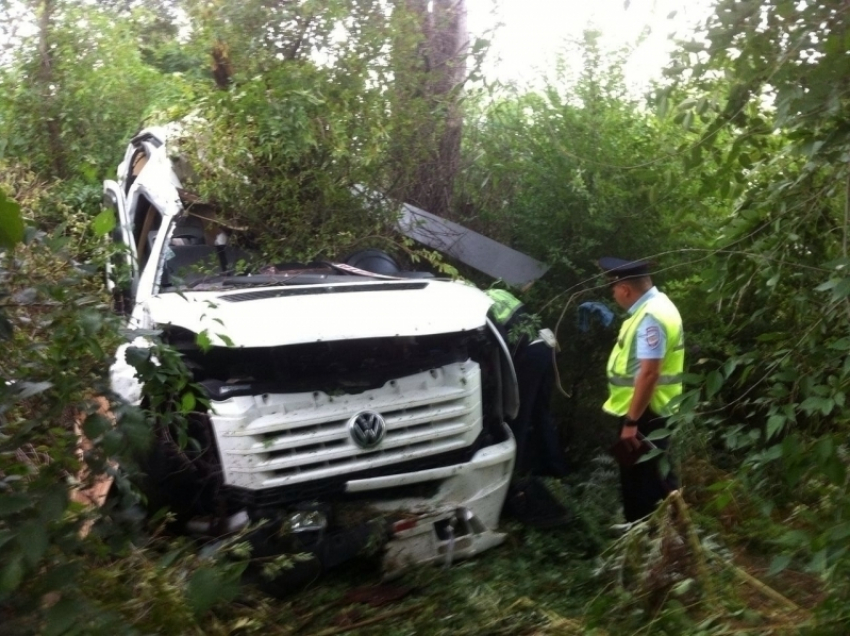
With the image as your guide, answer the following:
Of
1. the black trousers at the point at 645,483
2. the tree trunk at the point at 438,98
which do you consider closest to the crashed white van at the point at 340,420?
the black trousers at the point at 645,483

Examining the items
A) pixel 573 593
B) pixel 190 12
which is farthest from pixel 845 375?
pixel 190 12

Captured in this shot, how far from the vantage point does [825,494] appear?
3994mm

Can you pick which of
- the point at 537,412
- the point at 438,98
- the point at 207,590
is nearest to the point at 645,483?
the point at 537,412

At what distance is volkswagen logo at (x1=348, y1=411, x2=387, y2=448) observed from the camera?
4566 mm

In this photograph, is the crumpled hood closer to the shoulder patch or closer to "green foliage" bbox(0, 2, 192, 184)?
the shoulder patch

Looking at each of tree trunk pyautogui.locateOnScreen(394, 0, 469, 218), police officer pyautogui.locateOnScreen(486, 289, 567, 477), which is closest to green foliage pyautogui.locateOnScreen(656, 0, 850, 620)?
police officer pyautogui.locateOnScreen(486, 289, 567, 477)

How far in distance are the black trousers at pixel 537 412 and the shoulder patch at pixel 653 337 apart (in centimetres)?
66

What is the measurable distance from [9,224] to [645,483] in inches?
159

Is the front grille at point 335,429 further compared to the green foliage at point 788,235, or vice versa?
the front grille at point 335,429

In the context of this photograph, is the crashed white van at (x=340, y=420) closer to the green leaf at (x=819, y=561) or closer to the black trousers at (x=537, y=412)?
the black trousers at (x=537, y=412)

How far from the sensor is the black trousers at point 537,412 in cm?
568

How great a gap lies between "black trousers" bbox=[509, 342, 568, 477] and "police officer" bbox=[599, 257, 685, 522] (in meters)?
0.38

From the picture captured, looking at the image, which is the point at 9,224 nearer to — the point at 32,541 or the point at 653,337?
the point at 32,541

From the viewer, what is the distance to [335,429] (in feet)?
14.9
